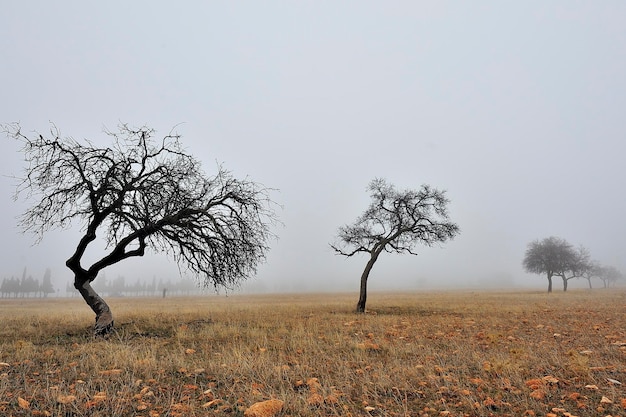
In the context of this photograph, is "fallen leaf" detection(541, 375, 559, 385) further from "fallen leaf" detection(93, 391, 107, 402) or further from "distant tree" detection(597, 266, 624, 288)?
"distant tree" detection(597, 266, 624, 288)

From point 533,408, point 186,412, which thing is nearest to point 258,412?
point 186,412

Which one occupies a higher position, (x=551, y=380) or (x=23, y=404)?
(x=23, y=404)

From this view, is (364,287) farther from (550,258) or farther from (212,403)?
(550,258)

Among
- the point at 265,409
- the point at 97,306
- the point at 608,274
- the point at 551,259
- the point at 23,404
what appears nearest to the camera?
the point at 265,409

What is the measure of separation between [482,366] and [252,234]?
31.7 feet

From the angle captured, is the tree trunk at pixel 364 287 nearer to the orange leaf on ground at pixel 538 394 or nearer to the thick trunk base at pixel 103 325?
the thick trunk base at pixel 103 325

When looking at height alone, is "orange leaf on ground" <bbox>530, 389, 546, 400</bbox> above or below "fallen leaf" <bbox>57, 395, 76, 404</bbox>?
below

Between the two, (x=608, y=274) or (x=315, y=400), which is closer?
(x=315, y=400)

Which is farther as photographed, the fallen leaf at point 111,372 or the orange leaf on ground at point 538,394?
the fallen leaf at point 111,372

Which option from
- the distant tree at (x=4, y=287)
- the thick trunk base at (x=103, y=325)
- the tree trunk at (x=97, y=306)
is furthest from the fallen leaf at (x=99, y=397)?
the distant tree at (x=4, y=287)

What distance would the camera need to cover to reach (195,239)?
1384 cm

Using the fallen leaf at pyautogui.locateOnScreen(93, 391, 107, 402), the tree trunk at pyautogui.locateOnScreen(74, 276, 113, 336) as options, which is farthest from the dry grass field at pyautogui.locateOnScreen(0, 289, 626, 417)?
the tree trunk at pyautogui.locateOnScreen(74, 276, 113, 336)

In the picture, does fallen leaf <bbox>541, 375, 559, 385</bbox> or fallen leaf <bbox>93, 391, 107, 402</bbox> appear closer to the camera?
fallen leaf <bbox>93, 391, 107, 402</bbox>

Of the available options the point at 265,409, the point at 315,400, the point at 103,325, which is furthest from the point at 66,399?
the point at 103,325
